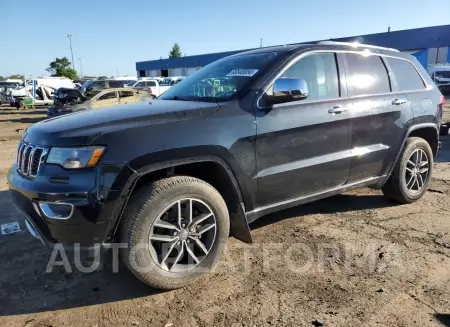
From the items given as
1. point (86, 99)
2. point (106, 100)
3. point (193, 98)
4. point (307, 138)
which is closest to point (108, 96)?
point (106, 100)

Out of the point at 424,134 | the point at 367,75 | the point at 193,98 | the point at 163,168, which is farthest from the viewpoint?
the point at 424,134

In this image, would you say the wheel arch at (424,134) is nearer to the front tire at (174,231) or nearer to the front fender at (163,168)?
the front fender at (163,168)

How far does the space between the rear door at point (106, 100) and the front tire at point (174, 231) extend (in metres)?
12.1

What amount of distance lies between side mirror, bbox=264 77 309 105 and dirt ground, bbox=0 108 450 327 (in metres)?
1.39

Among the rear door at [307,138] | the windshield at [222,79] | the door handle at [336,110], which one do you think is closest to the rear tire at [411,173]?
the rear door at [307,138]

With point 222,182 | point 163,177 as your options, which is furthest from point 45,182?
point 222,182

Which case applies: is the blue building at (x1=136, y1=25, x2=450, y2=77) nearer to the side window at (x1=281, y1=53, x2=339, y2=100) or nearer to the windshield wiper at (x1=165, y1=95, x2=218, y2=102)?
the windshield wiper at (x1=165, y1=95, x2=218, y2=102)

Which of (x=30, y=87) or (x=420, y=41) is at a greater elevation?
(x=420, y=41)

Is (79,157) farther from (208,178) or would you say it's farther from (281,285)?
(281,285)

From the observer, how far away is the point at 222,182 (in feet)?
10.2

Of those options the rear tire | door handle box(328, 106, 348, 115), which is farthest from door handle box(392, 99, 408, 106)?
door handle box(328, 106, 348, 115)

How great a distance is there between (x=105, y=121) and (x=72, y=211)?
2.28 ft

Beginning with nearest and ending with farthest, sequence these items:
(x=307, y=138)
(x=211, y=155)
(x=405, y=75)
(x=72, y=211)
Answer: (x=72, y=211), (x=211, y=155), (x=307, y=138), (x=405, y=75)

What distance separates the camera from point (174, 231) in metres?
2.91
